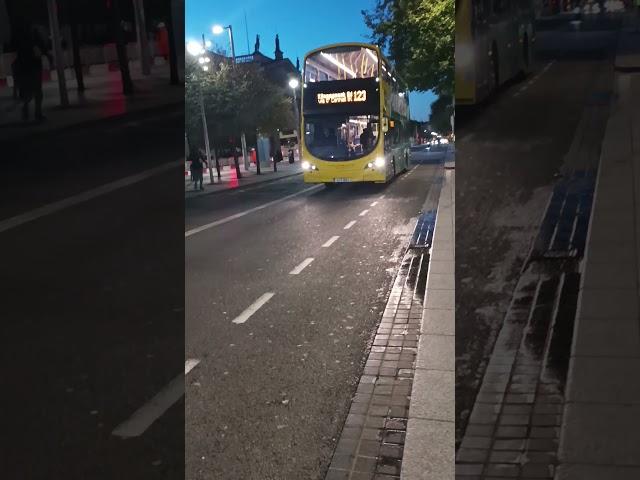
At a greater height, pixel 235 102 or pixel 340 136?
pixel 235 102

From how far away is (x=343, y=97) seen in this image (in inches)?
160

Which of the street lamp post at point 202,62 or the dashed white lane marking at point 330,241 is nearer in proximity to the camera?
the street lamp post at point 202,62

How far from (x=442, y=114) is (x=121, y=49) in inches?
79.5

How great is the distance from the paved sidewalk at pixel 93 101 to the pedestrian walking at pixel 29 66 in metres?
0.04

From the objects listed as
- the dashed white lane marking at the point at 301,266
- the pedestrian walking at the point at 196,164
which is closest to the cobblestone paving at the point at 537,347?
the pedestrian walking at the point at 196,164

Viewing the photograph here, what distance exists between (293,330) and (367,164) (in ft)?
4.67

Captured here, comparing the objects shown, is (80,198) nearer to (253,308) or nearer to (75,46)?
(75,46)

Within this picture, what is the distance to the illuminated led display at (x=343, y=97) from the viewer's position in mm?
3554

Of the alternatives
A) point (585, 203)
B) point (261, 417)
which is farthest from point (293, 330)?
point (585, 203)

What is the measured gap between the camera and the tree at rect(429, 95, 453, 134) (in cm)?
259

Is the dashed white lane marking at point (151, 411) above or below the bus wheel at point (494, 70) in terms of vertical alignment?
below

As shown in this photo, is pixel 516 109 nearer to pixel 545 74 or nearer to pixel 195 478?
pixel 545 74

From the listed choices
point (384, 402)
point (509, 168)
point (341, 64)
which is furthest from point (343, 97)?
point (384, 402)

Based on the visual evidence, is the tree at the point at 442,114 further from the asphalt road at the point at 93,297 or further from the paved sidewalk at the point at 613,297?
the asphalt road at the point at 93,297
